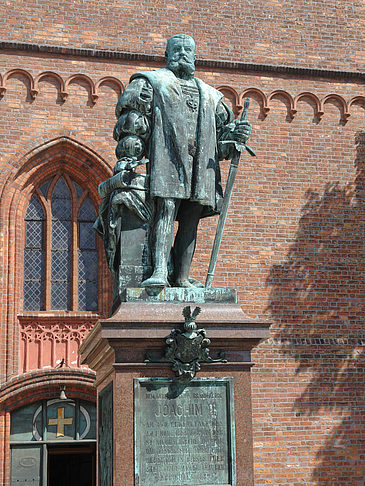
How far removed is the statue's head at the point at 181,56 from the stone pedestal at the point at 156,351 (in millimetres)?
1589

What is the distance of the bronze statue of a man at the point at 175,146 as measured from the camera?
5.46 metres

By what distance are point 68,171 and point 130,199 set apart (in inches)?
314

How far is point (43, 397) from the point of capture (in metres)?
12.1

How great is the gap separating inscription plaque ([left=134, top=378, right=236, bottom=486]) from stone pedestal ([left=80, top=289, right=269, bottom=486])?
4 cm

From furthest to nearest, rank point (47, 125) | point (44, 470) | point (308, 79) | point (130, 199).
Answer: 1. point (308, 79)
2. point (47, 125)
3. point (44, 470)
4. point (130, 199)

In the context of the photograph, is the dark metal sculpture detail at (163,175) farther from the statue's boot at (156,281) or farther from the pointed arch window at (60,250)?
the pointed arch window at (60,250)

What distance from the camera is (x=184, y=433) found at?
16.2 feet

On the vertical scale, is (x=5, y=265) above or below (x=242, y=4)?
below

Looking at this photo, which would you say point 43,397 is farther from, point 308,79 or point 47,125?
point 308,79

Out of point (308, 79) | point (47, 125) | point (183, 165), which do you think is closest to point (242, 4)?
point (308, 79)

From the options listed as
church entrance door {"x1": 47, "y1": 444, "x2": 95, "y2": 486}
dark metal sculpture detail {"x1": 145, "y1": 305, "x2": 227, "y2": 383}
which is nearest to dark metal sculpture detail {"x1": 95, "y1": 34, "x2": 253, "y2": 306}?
dark metal sculpture detail {"x1": 145, "y1": 305, "x2": 227, "y2": 383}

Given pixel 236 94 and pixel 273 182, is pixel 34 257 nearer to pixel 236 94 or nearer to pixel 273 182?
pixel 273 182

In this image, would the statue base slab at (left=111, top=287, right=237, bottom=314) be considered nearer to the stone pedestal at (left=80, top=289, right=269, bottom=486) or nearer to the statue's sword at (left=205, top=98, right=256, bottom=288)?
the stone pedestal at (left=80, top=289, right=269, bottom=486)

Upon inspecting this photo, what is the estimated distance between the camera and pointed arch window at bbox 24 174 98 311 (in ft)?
41.8
